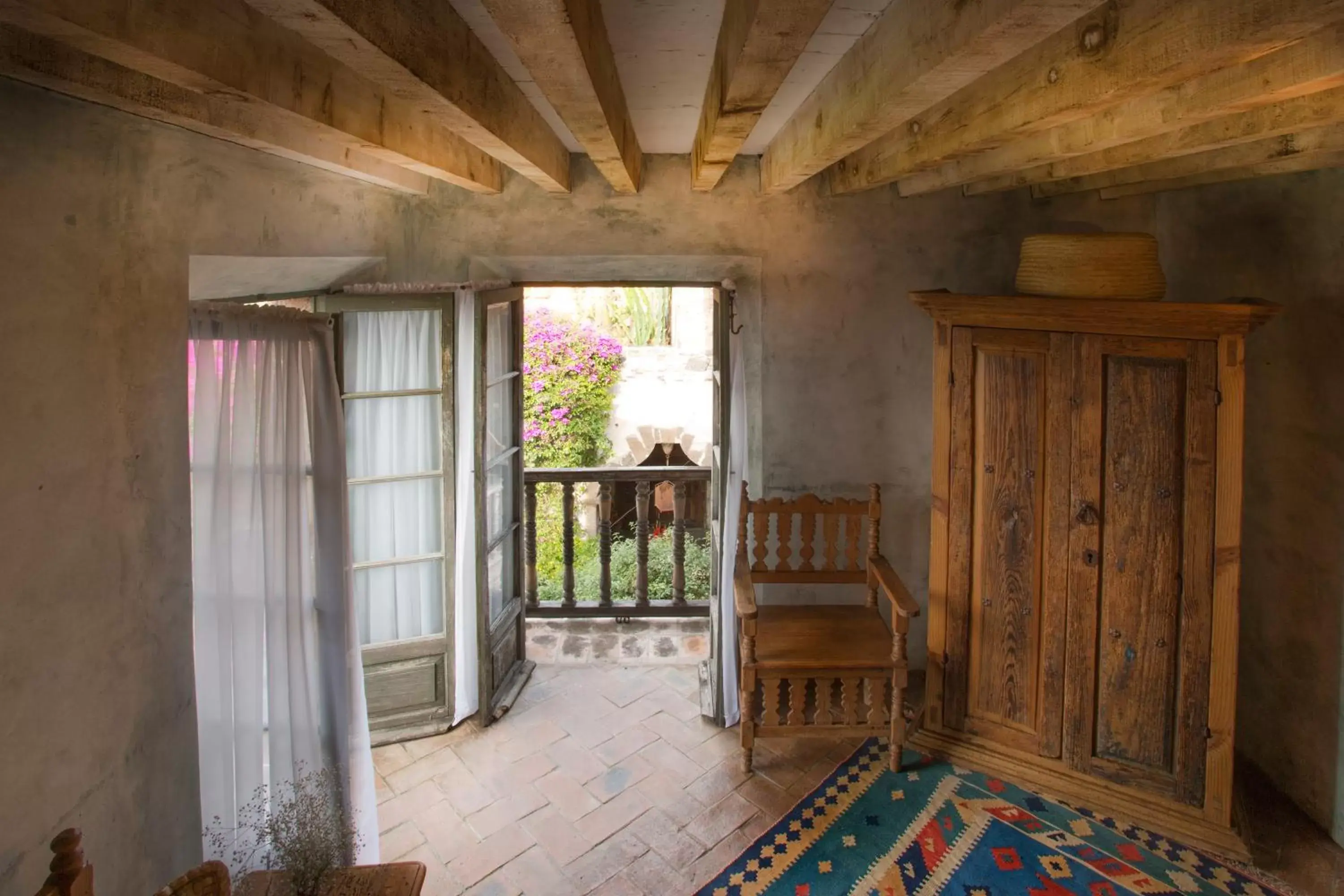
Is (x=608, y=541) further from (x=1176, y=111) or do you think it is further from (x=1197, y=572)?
(x=1176, y=111)

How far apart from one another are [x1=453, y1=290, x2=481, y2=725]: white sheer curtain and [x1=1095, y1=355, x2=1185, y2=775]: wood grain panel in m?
2.34

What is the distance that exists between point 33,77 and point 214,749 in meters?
1.70

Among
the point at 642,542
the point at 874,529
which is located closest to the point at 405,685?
the point at 642,542

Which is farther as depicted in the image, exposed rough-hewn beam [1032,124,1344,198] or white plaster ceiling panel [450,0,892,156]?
exposed rough-hewn beam [1032,124,1344,198]

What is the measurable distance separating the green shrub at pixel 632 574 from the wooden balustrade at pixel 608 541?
25 cm

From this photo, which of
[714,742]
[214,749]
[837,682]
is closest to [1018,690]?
[837,682]

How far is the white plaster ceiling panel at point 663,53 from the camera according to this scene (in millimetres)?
1625

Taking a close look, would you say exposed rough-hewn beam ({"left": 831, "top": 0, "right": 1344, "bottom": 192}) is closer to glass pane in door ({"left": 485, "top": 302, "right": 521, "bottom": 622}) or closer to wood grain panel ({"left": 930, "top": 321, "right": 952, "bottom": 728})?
wood grain panel ({"left": 930, "top": 321, "right": 952, "bottom": 728})

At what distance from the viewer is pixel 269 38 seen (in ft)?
5.04

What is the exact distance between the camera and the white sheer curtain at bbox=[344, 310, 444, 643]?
3.41 metres

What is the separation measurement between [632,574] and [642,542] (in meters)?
1.15

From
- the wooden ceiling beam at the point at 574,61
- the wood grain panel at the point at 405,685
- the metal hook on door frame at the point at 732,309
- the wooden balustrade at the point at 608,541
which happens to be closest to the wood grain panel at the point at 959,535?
the metal hook on door frame at the point at 732,309

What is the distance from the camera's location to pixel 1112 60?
144 cm

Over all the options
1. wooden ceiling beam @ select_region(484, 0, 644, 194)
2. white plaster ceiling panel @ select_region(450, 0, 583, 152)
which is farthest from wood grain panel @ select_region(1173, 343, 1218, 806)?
white plaster ceiling panel @ select_region(450, 0, 583, 152)
